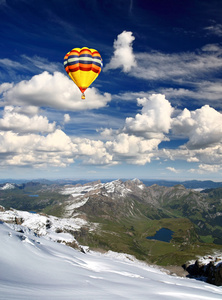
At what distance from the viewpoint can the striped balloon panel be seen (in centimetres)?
6212

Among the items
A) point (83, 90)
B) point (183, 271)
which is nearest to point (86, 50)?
point (83, 90)

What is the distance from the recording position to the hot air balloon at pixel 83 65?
6212cm

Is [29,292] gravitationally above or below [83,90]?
below

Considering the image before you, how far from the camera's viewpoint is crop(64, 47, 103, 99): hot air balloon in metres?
62.1

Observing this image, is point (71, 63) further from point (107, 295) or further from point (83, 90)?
point (107, 295)

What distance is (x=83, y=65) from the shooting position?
62.1 m

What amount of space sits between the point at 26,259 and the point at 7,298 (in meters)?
8.44

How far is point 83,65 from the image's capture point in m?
62.1

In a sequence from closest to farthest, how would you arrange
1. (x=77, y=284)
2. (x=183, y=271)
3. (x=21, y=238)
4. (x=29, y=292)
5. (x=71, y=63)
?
(x=29, y=292) → (x=77, y=284) → (x=21, y=238) → (x=71, y=63) → (x=183, y=271)

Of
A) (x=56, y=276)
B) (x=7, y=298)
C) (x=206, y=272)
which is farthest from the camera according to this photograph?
(x=206, y=272)

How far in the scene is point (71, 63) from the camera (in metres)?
62.6

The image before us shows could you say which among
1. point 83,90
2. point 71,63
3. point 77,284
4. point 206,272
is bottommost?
point 206,272

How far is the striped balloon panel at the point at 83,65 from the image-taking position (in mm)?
62125

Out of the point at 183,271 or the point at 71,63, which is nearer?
the point at 71,63
